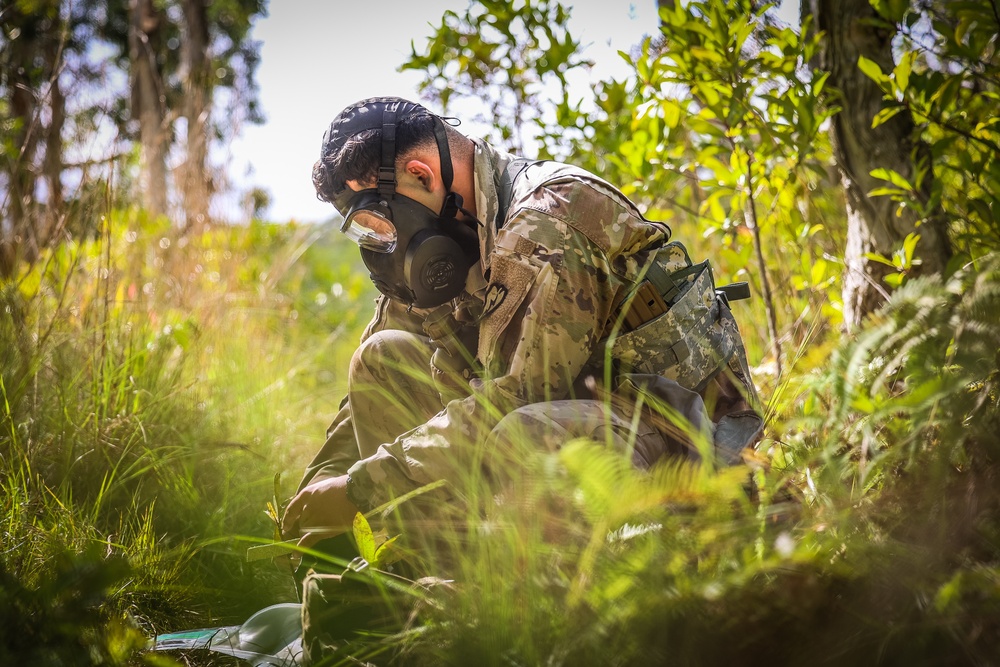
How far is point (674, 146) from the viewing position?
265 centimetres

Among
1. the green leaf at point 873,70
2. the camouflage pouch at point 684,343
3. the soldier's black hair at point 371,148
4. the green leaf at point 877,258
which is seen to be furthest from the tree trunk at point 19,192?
the green leaf at point 877,258

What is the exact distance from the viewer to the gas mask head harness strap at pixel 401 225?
1931 mm

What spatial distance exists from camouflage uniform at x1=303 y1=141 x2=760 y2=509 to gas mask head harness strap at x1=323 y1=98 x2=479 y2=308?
9 cm

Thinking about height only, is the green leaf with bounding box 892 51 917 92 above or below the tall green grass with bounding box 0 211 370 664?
above

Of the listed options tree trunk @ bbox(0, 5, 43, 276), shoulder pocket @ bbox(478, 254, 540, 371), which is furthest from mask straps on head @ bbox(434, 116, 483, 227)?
tree trunk @ bbox(0, 5, 43, 276)

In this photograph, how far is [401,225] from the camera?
6.35 feet

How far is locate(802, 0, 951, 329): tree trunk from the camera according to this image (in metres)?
2.11

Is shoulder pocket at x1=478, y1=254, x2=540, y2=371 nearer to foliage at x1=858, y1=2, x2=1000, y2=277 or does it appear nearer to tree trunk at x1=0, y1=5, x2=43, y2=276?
foliage at x1=858, y1=2, x2=1000, y2=277

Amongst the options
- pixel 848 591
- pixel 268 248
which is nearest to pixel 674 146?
pixel 848 591

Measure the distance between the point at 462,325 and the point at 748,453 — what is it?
1110 mm

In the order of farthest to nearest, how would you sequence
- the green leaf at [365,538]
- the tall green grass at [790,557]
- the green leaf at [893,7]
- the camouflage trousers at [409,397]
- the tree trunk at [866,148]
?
the tree trunk at [866,148]
the green leaf at [893,7]
the camouflage trousers at [409,397]
the green leaf at [365,538]
the tall green grass at [790,557]

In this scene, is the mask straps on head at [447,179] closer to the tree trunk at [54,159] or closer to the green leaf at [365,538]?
the green leaf at [365,538]

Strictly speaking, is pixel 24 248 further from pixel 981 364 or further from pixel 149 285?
pixel 981 364

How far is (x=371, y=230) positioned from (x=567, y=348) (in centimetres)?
72
